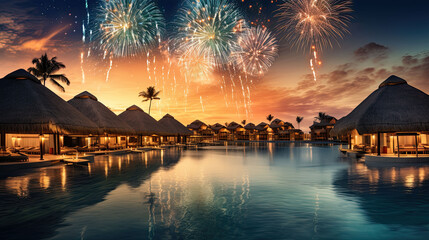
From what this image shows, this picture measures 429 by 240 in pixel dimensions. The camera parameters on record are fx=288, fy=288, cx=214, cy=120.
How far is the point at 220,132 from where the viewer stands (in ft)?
364

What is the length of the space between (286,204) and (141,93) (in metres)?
60.7

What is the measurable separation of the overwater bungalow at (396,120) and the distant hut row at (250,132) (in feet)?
229

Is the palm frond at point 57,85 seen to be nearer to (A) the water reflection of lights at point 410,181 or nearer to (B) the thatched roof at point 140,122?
(B) the thatched roof at point 140,122

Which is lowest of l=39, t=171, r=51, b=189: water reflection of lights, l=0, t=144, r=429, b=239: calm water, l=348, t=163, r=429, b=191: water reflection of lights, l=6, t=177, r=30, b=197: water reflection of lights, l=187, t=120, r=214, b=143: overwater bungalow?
l=348, t=163, r=429, b=191: water reflection of lights

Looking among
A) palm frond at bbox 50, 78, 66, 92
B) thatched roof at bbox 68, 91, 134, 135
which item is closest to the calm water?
thatched roof at bbox 68, 91, 134, 135

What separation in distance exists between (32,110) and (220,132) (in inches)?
3611

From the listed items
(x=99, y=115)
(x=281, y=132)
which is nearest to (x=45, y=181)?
(x=99, y=115)

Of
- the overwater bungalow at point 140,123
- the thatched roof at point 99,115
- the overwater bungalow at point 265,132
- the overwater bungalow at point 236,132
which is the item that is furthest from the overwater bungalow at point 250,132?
the thatched roof at point 99,115

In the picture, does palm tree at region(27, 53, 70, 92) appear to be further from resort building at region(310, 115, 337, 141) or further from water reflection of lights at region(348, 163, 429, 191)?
resort building at region(310, 115, 337, 141)

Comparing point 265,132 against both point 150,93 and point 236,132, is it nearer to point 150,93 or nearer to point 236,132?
point 236,132

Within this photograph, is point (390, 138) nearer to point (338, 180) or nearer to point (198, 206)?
point (338, 180)

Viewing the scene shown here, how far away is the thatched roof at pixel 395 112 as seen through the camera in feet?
68.0

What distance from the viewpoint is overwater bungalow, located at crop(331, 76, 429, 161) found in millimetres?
20703

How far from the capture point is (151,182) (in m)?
13.2
